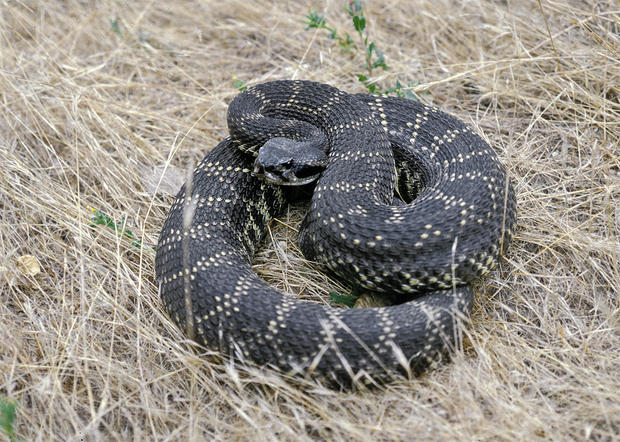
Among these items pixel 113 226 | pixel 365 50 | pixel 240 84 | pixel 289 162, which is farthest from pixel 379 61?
pixel 113 226

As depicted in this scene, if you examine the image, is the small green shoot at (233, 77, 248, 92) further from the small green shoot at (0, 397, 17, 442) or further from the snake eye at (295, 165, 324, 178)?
the small green shoot at (0, 397, 17, 442)

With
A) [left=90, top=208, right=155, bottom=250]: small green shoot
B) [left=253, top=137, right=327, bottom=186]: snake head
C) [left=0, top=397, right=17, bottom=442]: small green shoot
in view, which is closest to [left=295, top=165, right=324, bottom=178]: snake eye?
[left=253, top=137, right=327, bottom=186]: snake head

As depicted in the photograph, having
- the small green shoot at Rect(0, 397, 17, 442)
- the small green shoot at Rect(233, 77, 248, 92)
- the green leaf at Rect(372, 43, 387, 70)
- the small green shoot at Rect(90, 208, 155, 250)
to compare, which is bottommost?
the small green shoot at Rect(0, 397, 17, 442)

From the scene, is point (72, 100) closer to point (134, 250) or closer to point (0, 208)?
point (0, 208)

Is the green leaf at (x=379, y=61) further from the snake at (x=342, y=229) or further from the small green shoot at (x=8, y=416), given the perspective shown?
the small green shoot at (x=8, y=416)

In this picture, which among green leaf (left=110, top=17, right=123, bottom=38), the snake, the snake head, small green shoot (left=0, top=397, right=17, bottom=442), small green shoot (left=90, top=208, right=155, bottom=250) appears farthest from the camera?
green leaf (left=110, top=17, right=123, bottom=38)

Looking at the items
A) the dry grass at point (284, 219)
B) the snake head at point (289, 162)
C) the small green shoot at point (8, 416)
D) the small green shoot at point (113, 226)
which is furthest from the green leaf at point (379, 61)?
the small green shoot at point (8, 416)
